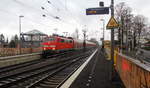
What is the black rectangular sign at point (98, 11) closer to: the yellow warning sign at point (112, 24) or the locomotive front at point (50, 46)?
the yellow warning sign at point (112, 24)

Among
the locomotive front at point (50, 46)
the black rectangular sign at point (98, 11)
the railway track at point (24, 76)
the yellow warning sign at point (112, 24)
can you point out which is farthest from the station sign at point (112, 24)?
the locomotive front at point (50, 46)

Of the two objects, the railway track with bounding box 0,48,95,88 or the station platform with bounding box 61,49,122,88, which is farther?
the railway track with bounding box 0,48,95,88

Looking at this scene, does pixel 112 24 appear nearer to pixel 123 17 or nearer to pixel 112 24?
pixel 112 24

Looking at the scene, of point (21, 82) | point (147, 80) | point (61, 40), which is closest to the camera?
point (147, 80)

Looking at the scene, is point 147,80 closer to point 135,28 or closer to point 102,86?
point 102,86

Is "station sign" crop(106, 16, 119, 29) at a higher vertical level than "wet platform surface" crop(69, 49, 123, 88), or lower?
higher

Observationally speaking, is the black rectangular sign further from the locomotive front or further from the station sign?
the locomotive front

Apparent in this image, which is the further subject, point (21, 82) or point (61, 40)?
point (61, 40)

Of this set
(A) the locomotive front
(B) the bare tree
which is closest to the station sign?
(A) the locomotive front

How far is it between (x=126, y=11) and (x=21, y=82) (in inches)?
1538

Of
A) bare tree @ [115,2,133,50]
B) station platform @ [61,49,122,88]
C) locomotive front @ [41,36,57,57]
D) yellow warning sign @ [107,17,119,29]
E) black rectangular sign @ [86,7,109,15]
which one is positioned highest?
bare tree @ [115,2,133,50]

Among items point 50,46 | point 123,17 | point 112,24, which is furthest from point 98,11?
point 123,17

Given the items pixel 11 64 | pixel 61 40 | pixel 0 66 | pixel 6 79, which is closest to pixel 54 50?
pixel 61 40

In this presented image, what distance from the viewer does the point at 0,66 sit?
20297 mm
